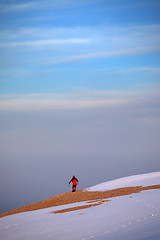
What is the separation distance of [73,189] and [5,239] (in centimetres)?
1465

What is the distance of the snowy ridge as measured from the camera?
2566 centimetres

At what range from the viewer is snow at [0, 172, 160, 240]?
9.74 metres

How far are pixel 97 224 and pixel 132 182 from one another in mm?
15305

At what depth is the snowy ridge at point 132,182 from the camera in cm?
2566

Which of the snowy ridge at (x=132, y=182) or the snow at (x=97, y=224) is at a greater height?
the snowy ridge at (x=132, y=182)

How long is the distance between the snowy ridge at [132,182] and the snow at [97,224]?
31.2 feet

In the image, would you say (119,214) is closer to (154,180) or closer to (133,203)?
(133,203)

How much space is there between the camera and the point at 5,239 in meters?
12.7

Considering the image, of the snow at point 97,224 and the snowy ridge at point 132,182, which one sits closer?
the snow at point 97,224

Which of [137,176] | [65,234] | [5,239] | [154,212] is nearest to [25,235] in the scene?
[5,239]

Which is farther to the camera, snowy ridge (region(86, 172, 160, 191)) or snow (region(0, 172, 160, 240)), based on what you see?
snowy ridge (region(86, 172, 160, 191))

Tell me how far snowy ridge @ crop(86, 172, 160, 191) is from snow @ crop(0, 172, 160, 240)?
9.51m

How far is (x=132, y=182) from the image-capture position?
2695 centimetres

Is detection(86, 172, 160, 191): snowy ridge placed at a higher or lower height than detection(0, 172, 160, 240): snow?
higher
